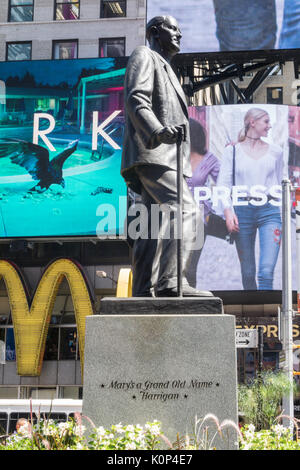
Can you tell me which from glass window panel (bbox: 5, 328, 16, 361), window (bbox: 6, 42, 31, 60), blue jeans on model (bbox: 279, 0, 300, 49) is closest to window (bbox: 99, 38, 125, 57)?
window (bbox: 6, 42, 31, 60)

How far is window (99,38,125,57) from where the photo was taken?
3966cm

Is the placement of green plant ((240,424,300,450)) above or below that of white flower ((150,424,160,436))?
below

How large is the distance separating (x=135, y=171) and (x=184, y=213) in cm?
75

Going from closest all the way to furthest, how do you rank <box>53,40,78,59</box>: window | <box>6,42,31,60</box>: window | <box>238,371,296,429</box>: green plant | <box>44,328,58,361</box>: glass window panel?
<box>238,371,296,429</box>: green plant
<box>44,328,58,361</box>: glass window panel
<box>53,40,78,59</box>: window
<box>6,42,31,60</box>: window

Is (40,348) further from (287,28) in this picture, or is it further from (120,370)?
(120,370)

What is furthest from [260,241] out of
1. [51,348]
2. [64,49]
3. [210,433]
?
[210,433]

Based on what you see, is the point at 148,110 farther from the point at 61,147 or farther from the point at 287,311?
the point at 61,147

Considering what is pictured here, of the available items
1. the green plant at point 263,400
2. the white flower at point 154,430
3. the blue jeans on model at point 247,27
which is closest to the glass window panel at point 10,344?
the blue jeans on model at point 247,27

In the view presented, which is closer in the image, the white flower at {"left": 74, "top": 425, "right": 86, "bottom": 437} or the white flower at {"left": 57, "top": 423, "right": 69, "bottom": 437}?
the white flower at {"left": 74, "top": 425, "right": 86, "bottom": 437}

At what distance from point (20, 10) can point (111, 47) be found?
606cm

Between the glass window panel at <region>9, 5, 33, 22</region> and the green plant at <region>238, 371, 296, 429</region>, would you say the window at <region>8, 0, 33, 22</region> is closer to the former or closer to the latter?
the glass window panel at <region>9, 5, 33, 22</region>

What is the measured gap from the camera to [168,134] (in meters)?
7.10

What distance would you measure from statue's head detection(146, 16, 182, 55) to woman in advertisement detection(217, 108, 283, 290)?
2670cm

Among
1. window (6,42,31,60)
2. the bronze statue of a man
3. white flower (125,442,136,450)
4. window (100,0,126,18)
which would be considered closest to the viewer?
white flower (125,442,136,450)
